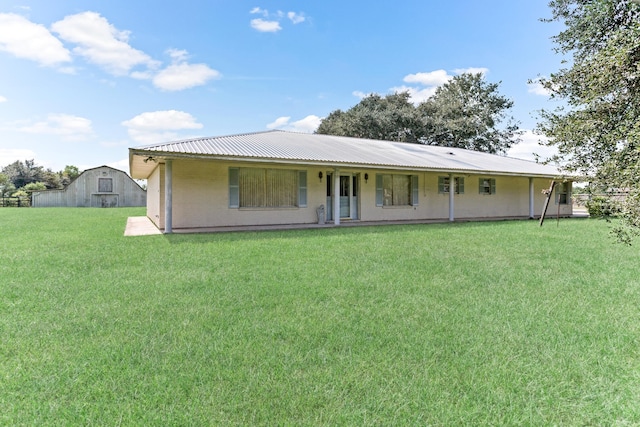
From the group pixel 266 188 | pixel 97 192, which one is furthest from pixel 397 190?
pixel 97 192

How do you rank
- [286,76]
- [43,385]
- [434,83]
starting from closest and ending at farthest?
1. [43,385]
2. [286,76]
3. [434,83]

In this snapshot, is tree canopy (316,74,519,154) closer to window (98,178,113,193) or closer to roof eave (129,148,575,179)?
roof eave (129,148,575,179)

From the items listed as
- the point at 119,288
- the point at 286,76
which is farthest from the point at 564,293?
the point at 286,76

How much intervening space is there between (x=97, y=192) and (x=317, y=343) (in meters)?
35.6

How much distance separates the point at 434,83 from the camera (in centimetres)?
3906

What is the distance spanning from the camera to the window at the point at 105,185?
104 ft

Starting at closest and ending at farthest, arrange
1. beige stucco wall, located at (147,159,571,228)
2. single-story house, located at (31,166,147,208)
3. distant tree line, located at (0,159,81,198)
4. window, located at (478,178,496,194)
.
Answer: beige stucco wall, located at (147,159,571,228) < window, located at (478,178,496,194) < single-story house, located at (31,166,147,208) < distant tree line, located at (0,159,81,198)

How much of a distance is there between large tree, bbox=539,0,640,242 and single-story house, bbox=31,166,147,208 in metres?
35.0

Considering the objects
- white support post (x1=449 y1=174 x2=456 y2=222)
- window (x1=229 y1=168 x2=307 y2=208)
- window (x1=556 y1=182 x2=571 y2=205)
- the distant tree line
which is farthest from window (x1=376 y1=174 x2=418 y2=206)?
the distant tree line

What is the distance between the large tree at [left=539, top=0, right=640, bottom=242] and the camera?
352cm

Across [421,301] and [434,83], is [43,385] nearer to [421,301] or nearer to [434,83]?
[421,301]

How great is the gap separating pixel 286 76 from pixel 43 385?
20.7 metres

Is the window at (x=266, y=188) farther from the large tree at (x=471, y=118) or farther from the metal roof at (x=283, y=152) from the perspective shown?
the large tree at (x=471, y=118)

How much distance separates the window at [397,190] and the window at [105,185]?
2854 cm
